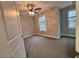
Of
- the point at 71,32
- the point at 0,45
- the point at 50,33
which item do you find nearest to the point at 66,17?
the point at 71,32

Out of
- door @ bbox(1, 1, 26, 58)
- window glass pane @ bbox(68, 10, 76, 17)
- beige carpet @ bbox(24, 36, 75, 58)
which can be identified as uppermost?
window glass pane @ bbox(68, 10, 76, 17)

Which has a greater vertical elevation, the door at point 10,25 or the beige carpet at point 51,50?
the door at point 10,25

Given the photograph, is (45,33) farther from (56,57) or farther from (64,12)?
(56,57)

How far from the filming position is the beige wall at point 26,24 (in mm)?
6336

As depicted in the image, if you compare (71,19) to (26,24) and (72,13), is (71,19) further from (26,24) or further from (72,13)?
(26,24)

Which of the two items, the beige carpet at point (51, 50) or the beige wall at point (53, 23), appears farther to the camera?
the beige wall at point (53, 23)

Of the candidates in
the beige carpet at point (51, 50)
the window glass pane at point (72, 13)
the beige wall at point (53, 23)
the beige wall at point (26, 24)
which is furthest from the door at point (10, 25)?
the beige wall at point (26, 24)

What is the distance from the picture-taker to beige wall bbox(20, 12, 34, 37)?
6.34 metres

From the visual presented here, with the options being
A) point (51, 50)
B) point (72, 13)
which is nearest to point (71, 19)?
point (72, 13)

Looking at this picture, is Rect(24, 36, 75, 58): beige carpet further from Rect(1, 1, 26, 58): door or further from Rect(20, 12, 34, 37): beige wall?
Rect(20, 12, 34, 37): beige wall

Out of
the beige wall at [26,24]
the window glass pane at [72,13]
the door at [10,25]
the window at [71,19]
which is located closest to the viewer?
the door at [10,25]

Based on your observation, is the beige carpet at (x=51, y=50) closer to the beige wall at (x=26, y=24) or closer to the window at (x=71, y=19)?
the window at (x=71, y=19)

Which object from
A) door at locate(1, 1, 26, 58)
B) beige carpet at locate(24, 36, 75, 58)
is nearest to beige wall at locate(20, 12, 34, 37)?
beige carpet at locate(24, 36, 75, 58)

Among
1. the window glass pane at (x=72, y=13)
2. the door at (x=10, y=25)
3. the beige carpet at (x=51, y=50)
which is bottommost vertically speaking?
the beige carpet at (x=51, y=50)
